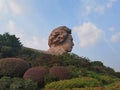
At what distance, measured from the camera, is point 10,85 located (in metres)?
17.0

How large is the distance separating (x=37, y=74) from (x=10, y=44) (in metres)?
11.2

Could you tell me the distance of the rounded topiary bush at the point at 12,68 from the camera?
65.9ft

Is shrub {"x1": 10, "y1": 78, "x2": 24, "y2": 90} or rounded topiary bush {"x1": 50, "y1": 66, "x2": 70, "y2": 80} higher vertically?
rounded topiary bush {"x1": 50, "y1": 66, "x2": 70, "y2": 80}

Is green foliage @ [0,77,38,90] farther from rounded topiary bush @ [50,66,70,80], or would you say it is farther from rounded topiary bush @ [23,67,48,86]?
rounded topiary bush @ [50,66,70,80]

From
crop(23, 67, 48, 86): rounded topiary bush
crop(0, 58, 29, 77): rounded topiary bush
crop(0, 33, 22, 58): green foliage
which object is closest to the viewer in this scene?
crop(23, 67, 48, 86): rounded topiary bush

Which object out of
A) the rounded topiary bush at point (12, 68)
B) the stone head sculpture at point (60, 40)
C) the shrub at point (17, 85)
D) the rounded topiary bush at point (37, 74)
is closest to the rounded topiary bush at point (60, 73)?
the rounded topiary bush at point (37, 74)

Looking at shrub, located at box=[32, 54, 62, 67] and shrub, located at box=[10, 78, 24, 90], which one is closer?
shrub, located at box=[10, 78, 24, 90]

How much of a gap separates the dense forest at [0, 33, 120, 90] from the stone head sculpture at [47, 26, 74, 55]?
3.07 metres

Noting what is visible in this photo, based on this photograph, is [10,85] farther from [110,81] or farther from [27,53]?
[27,53]

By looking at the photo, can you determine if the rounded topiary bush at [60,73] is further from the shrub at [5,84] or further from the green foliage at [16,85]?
the shrub at [5,84]

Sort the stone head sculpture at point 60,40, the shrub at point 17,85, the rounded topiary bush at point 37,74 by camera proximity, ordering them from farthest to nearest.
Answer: the stone head sculpture at point 60,40 < the rounded topiary bush at point 37,74 < the shrub at point 17,85

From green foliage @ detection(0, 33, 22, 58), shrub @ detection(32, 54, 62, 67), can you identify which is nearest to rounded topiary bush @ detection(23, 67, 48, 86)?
shrub @ detection(32, 54, 62, 67)

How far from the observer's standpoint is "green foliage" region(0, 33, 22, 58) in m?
26.9

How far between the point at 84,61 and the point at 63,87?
8.76 metres
